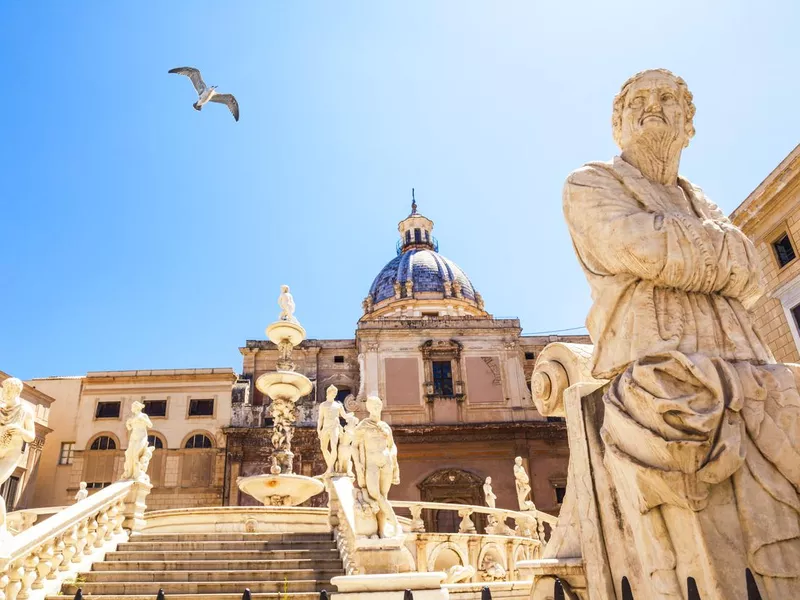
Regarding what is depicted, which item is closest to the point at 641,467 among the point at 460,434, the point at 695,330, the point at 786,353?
the point at 695,330

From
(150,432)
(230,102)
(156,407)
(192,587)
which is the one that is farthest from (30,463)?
(192,587)

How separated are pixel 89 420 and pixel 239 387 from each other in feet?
22.6

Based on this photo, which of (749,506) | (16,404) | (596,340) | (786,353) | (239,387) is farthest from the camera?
(239,387)

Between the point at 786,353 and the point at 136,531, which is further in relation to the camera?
the point at 786,353

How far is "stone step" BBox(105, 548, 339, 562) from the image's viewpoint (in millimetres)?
9281

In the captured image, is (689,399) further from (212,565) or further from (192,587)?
(212,565)

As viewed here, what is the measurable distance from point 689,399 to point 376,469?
7.09 meters

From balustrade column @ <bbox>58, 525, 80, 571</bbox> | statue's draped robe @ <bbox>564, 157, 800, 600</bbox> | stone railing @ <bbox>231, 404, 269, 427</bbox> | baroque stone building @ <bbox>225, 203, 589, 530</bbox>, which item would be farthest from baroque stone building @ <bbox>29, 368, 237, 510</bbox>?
statue's draped robe @ <bbox>564, 157, 800, 600</bbox>

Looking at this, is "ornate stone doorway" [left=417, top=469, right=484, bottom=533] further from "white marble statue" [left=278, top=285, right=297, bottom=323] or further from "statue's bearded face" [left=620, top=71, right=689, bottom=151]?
"statue's bearded face" [left=620, top=71, right=689, bottom=151]

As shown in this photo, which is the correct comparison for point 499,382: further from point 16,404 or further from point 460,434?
point 16,404

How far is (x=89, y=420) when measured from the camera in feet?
98.0

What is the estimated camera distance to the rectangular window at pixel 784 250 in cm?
1728

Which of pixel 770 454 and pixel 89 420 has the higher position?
pixel 89 420

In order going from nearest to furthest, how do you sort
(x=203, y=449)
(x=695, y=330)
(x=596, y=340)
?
(x=695, y=330), (x=596, y=340), (x=203, y=449)
